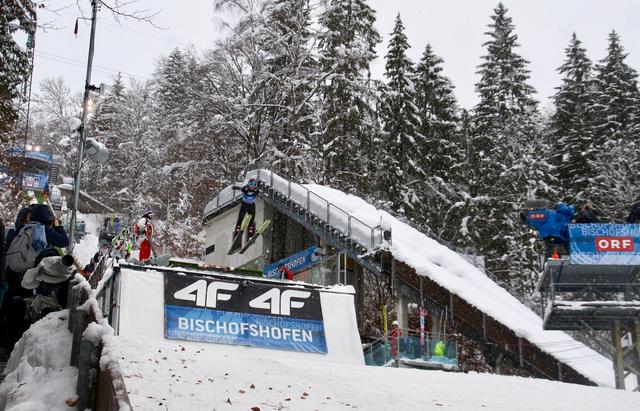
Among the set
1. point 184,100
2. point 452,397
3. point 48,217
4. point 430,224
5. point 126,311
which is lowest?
point 452,397

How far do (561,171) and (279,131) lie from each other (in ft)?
62.3

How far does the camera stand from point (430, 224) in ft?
135

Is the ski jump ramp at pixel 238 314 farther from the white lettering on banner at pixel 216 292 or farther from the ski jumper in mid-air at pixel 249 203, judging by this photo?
the ski jumper in mid-air at pixel 249 203

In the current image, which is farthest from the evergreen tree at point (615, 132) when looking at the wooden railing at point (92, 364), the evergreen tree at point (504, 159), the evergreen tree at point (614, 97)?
the wooden railing at point (92, 364)

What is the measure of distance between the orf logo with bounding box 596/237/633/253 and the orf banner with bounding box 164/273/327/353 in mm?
9979

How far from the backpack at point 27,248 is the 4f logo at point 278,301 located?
21.0 feet

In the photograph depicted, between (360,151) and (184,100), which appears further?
(184,100)

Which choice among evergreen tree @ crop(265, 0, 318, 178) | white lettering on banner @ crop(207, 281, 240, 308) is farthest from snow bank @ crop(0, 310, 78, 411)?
evergreen tree @ crop(265, 0, 318, 178)

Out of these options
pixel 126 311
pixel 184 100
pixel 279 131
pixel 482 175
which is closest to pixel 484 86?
pixel 482 175

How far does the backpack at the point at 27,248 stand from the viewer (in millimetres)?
9703

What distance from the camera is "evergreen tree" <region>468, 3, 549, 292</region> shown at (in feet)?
125

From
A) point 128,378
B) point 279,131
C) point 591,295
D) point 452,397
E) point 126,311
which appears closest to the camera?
point 128,378

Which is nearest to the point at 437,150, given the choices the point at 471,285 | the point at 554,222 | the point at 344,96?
the point at 344,96

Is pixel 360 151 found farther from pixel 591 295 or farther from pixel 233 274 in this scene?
pixel 233 274
